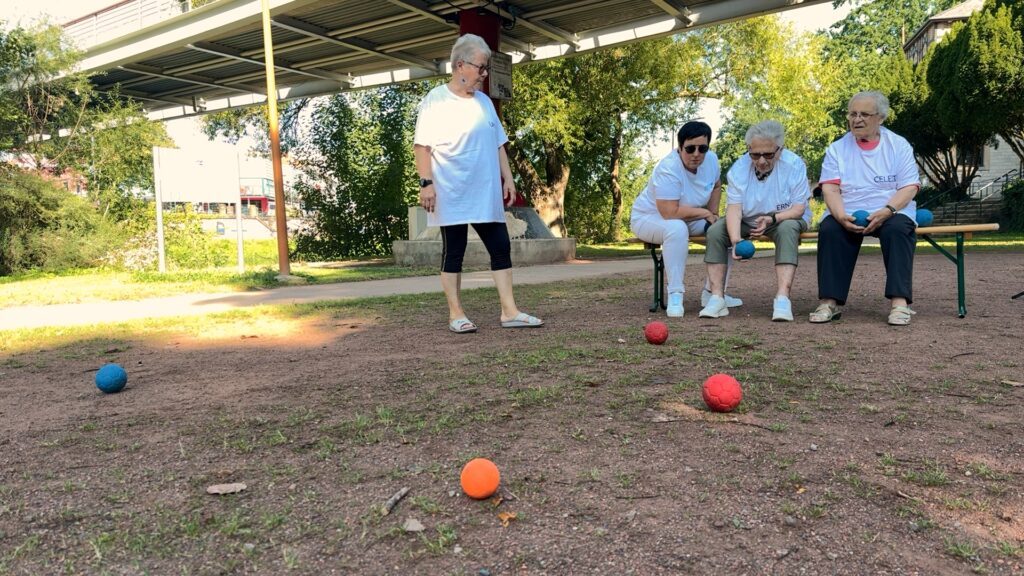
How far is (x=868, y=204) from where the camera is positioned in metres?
4.79

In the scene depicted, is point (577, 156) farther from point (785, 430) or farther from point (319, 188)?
point (785, 430)

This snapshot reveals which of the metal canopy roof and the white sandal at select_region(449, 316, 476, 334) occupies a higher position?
the metal canopy roof

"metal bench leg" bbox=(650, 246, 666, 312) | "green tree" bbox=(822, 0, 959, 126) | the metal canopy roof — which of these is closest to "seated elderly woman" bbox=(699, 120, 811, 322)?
"metal bench leg" bbox=(650, 246, 666, 312)

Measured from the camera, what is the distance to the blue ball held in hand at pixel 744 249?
15.3 ft

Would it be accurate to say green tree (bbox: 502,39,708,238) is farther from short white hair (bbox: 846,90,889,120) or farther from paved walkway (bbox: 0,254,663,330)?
short white hair (bbox: 846,90,889,120)

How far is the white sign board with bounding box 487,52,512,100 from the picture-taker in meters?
13.1

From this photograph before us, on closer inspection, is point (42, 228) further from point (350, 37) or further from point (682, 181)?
point (682, 181)

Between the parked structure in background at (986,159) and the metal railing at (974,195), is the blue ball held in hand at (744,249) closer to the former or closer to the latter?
the metal railing at (974,195)

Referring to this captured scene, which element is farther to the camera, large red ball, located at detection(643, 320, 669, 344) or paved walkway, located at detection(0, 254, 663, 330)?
paved walkway, located at detection(0, 254, 663, 330)

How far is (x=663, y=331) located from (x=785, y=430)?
64.4 inches

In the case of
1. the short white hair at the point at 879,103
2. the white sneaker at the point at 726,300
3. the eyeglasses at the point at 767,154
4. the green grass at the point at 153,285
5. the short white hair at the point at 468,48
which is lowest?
the white sneaker at the point at 726,300

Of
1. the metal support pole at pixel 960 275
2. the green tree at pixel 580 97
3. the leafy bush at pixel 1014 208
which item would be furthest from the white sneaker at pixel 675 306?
the leafy bush at pixel 1014 208

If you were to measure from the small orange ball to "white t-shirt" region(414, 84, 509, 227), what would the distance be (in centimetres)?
291

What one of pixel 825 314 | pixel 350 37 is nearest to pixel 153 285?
pixel 825 314
